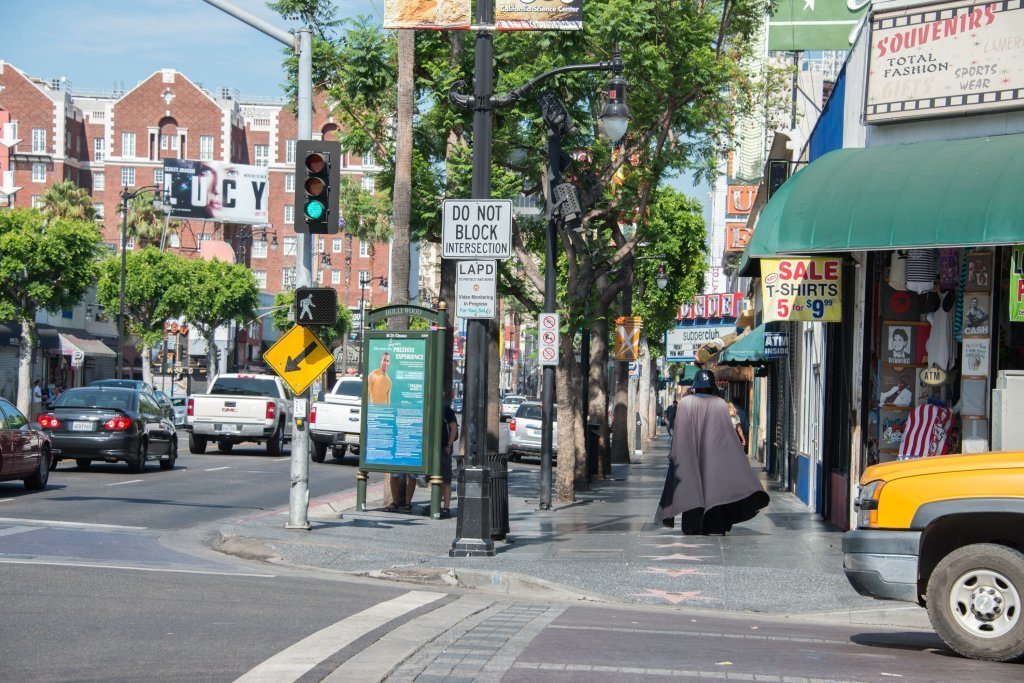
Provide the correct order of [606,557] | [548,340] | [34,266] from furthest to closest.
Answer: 1. [34,266]
2. [548,340]
3. [606,557]

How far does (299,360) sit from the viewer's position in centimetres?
1547

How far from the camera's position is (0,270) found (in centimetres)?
4897

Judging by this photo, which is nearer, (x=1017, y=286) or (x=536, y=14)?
(x=1017, y=286)

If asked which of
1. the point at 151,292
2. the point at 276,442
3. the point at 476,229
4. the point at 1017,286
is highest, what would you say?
the point at 151,292

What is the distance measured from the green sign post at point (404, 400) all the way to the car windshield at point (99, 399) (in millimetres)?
9471

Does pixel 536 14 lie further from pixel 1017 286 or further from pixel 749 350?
pixel 749 350

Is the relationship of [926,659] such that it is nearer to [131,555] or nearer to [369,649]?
[369,649]

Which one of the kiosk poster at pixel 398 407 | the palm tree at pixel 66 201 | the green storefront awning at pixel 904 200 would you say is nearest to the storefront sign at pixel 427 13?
the green storefront awning at pixel 904 200

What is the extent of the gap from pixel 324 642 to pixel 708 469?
345 inches

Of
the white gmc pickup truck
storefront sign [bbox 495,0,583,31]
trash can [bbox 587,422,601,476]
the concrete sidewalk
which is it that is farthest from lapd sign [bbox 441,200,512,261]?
the white gmc pickup truck

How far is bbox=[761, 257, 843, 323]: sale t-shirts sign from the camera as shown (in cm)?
1714

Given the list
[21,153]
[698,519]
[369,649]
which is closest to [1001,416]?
[698,519]

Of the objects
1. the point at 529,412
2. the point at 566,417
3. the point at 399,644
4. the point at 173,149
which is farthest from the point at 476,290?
the point at 173,149

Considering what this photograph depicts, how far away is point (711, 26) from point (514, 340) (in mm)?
111469
